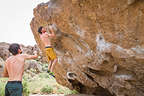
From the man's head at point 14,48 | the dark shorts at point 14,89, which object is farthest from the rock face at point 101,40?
the dark shorts at point 14,89

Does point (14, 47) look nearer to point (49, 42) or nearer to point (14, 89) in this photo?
point (14, 89)

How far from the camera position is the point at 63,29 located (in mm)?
4883

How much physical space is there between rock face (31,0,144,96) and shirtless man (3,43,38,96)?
6.68 ft

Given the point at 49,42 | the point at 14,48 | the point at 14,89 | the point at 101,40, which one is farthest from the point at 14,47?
the point at 101,40

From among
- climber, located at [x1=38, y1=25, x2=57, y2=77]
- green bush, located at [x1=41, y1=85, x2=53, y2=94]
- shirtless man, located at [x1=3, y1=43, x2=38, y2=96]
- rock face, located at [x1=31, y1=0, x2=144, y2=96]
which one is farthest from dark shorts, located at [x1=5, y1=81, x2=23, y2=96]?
green bush, located at [x1=41, y1=85, x2=53, y2=94]

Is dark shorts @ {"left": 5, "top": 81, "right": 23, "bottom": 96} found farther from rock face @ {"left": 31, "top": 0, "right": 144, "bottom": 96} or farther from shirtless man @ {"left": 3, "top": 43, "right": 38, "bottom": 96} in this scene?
rock face @ {"left": 31, "top": 0, "right": 144, "bottom": 96}

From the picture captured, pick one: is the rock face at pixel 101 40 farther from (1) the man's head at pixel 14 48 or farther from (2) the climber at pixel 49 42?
(1) the man's head at pixel 14 48

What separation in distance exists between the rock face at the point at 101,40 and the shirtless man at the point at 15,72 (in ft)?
6.68

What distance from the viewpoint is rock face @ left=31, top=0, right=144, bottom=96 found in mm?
3650

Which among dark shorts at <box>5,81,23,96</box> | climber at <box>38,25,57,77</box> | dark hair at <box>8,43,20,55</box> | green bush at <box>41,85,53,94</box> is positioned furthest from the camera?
green bush at <box>41,85,53,94</box>

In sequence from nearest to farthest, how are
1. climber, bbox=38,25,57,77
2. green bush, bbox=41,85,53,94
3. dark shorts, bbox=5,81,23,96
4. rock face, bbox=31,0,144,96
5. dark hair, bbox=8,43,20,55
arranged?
1. dark shorts, bbox=5,81,23,96
2. dark hair, bbox=8,43,20,55
3. rock face, bbox=31,0,144,96
4. climber, bbox=38,25,57,77
5. green bush, bbox=41,85,53,94

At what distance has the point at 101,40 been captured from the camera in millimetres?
4238

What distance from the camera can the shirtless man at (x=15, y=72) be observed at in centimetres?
286

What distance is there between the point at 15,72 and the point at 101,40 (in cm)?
244
